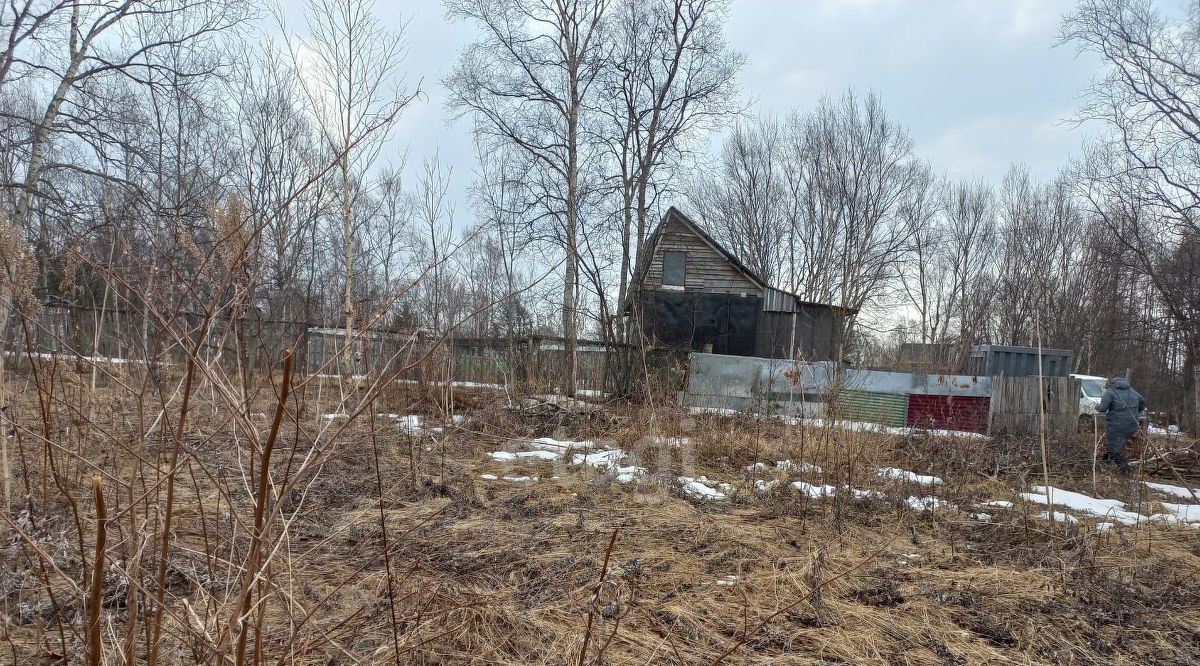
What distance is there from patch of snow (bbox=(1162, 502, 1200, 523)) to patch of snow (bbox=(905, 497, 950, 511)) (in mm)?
2176

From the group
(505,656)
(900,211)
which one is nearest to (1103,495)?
(505,656)

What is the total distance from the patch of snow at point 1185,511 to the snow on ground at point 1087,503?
1.20ft

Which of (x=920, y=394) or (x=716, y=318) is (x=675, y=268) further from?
(x=920, y=394)

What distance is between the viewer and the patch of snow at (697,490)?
18.8 ft

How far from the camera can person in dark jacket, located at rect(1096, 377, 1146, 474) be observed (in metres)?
8.21

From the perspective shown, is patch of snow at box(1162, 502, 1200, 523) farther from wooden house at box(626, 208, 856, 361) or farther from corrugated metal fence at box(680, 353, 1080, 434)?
wooden house at box(626, 208, 856, 361)

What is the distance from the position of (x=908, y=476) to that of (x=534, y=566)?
4.56 metres

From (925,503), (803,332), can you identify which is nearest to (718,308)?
(803,332)

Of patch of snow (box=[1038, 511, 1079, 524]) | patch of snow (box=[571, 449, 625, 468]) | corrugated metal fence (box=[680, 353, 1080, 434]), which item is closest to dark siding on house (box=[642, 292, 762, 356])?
corrugated metal fence (box=[680, 353, 1080, 434])

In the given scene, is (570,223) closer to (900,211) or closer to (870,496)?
(870,496)

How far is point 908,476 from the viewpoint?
6.38 metres

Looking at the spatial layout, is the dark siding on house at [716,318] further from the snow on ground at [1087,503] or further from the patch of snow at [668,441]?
the snow on ground at [1087,503]

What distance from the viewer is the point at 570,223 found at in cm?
1458

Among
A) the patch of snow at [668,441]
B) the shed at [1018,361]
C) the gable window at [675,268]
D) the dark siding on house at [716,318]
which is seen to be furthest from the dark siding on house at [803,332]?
the patch of snow at [668,441]
